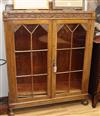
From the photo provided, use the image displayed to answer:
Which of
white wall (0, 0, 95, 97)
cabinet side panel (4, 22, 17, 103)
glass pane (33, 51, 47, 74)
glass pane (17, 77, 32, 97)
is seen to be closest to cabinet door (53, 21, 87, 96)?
glass pane (33, 51, 47, 74)

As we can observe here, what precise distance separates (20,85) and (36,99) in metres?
0.22

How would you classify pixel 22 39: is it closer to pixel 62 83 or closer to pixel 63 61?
pixel 63 61

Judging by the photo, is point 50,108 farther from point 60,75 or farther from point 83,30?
point 83,30

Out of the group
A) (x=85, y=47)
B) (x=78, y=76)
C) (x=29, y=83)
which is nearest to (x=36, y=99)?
(x=29, y=83)

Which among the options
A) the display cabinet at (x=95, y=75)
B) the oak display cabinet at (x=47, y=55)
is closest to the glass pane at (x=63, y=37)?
A: the oak display cabinet at (x=47, y=55)

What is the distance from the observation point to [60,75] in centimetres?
217

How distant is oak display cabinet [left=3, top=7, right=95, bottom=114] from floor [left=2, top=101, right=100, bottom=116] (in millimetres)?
119

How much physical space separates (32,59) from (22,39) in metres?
0.22

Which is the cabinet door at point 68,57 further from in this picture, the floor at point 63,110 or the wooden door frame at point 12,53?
the floor at point 63,110

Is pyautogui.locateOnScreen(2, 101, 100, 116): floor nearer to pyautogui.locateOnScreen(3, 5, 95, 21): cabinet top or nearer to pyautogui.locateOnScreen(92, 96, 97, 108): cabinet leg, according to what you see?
pyautogui.locateOnScreen(92, 96, 97, 108): cabinet leg

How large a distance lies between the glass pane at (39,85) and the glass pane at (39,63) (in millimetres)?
72

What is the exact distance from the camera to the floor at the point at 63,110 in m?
2.19

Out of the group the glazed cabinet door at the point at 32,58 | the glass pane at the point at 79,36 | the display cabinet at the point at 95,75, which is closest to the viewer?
the glazed cabinet door at the point at 32,58

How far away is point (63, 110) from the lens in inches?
88.8
